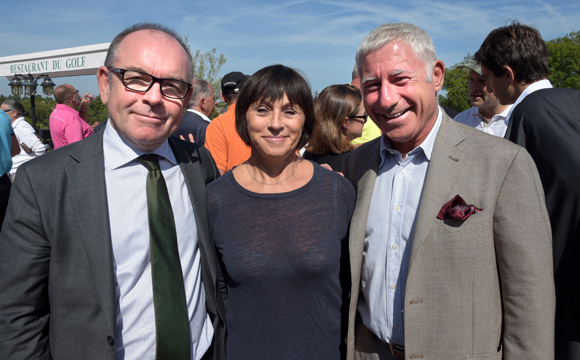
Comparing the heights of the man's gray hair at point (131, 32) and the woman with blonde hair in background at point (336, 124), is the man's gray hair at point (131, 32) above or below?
above

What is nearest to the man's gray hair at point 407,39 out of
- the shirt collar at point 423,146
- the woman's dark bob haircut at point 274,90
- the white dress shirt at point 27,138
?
the shirt collar at point 423,146

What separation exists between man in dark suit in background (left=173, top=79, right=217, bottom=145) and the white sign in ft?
18.8

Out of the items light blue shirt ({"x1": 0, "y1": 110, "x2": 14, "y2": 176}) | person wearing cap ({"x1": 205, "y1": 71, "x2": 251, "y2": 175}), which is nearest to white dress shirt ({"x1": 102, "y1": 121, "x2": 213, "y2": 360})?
person wearing cap ({"x1": 205, "y1": 71, "x2": 251, "y2": 175})

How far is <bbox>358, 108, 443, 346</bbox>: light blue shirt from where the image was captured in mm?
1864

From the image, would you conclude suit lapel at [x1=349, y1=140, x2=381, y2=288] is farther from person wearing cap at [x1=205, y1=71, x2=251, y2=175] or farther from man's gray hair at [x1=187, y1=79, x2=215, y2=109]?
man's gray hair at [x1=187, y1=79, x2=215, y2=109]

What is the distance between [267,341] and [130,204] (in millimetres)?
1007

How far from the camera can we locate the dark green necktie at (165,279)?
5.61 ft

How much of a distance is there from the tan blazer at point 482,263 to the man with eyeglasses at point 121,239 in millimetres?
1099

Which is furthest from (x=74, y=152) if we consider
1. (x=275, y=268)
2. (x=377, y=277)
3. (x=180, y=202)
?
(x=377, y=277)

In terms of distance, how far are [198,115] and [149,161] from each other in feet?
12.5

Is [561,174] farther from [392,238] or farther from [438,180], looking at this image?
[392,238]

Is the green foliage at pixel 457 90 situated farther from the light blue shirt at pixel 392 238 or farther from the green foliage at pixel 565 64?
the light blue shirt at pixel 392 238

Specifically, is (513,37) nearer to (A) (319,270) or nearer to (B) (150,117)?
(A) (319,270)

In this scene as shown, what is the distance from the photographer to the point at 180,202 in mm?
1923
